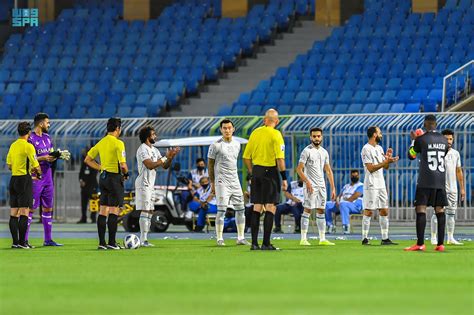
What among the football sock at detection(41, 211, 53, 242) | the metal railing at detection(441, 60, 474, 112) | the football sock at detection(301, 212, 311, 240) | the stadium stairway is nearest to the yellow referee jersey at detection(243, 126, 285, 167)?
the football sock at detection(301, 212, 311, 240)

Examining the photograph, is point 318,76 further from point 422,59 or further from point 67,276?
point 67,276

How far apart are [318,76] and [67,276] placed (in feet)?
89.3

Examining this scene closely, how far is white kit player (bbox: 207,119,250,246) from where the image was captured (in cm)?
2391

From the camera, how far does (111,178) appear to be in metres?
22.6

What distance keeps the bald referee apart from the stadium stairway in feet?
68.2

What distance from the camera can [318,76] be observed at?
139 feet

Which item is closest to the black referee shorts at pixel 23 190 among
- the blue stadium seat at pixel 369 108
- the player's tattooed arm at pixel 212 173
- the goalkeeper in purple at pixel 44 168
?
the goalkeeper in purple at pixel 44 168

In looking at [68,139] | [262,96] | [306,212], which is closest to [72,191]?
[68,139]

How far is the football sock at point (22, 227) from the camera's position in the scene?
22859mm

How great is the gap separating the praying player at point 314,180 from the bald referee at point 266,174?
2.14 metres

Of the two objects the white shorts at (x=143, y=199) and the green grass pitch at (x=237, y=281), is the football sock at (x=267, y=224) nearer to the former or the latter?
the green grass pitch at (x=237, y=281)

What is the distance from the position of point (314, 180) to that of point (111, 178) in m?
3.95

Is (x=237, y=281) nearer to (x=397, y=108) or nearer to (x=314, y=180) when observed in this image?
(x=314, y=180)

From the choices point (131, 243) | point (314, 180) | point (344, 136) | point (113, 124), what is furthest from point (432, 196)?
point (344, 136)
